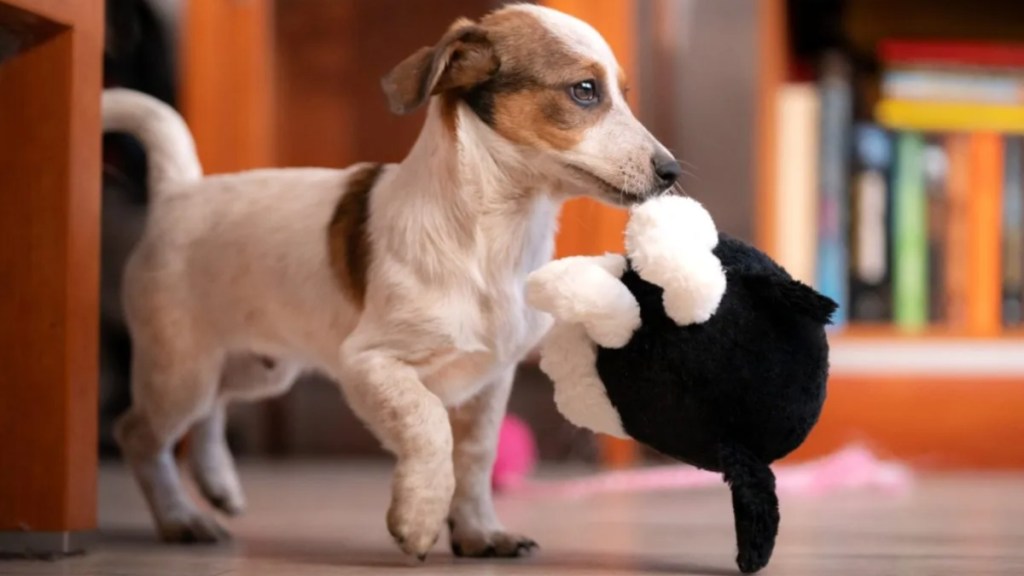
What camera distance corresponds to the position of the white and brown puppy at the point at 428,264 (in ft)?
4.33

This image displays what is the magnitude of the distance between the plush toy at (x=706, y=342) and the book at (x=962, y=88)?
1.51 m

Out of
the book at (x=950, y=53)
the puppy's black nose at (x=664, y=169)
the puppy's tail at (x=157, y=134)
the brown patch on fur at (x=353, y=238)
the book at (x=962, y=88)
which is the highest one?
the book at (x=950, y=53)

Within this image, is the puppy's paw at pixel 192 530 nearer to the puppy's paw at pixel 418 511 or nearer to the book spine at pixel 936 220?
the puppy's paw at pixel 418 511

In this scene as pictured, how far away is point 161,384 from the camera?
1578 millimetres

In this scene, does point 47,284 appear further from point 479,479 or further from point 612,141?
point 612,141

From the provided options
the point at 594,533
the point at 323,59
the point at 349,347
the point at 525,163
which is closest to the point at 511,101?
the point at 525,163

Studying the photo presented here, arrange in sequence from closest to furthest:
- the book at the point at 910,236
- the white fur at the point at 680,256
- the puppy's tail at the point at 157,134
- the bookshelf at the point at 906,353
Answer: the white fur at the point at 680,256 → the puppy's tail at the point at 157,134 → the bookshelf at the point at 906,353 → the book at the point at 910,236

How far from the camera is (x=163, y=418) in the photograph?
62.4 inches

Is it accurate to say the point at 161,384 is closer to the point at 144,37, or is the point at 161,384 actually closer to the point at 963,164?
the point at 144,37

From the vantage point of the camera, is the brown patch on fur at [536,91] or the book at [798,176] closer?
the brown patch on fur at [536,91]

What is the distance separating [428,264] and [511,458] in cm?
100

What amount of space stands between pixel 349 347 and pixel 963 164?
5.53ft

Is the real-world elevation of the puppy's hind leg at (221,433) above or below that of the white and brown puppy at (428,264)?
below

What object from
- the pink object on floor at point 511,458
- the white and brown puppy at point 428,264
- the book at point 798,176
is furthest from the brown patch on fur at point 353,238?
the book at point 798,176
